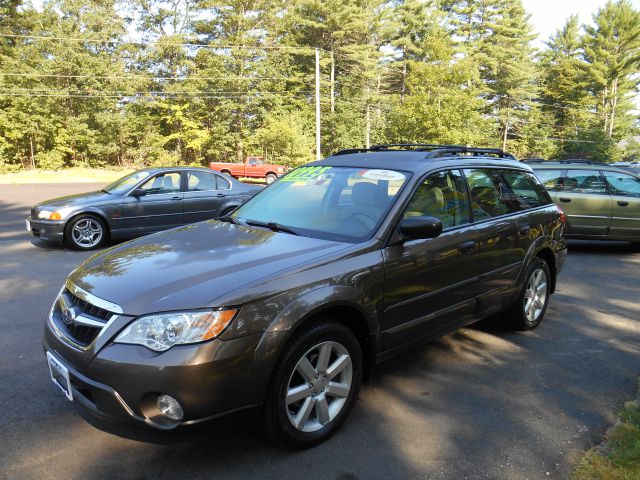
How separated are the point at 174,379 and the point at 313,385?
0.86m

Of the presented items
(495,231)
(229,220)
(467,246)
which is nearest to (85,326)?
(229,220)

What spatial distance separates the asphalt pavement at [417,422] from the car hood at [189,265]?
0.69 m

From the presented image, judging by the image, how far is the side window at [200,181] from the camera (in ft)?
31.9

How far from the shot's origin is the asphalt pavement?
2678 millimetres

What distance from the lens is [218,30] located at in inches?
1694

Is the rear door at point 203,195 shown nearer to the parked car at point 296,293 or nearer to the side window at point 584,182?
the parked car at point 296,293

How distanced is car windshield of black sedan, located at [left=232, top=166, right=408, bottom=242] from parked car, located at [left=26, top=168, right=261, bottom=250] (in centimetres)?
537

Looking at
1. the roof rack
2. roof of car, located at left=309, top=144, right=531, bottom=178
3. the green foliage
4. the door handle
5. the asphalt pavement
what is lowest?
the asphalt pavement

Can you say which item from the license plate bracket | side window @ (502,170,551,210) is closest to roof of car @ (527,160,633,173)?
side window @ (502,170,551,210)

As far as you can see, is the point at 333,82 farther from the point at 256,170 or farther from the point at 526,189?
the point at 526,189

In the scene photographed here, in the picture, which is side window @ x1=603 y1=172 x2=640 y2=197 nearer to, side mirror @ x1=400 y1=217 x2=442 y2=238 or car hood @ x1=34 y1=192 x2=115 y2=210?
side mirror @ x1=400 y1=217 x2=442 y2=238

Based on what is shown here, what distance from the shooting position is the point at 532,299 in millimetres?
4961

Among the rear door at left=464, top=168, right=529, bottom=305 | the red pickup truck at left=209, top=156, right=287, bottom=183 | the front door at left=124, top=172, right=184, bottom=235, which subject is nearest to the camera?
the rear door at left=464, top=168, right=529, bottom=305

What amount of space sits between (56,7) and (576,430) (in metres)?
48.8
